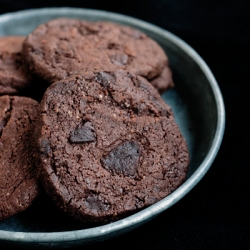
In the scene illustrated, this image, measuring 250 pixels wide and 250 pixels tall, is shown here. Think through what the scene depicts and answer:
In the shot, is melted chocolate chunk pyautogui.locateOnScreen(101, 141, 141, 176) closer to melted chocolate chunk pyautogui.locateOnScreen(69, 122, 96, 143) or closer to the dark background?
melted chocolate chunk pyautogui.locateOnScreen(69, 122, 96, 143)

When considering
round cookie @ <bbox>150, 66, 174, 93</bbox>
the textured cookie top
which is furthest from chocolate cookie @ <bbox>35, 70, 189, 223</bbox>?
round cookie @ <bbox>150, 66, 174, 93</bbox>

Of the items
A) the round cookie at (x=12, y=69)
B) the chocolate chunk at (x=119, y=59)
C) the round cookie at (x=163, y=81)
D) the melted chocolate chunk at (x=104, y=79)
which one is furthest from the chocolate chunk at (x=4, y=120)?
the round cookie at (x=163, y=81)

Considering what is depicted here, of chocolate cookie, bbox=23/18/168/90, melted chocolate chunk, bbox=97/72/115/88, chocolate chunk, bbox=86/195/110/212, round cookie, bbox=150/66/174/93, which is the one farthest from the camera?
round cookie, bbox=150/66/174/93

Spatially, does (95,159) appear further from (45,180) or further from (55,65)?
(55,65)

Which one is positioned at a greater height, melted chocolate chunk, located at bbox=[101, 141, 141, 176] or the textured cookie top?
the textured cookie top

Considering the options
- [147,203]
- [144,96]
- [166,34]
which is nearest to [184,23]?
[166,34]

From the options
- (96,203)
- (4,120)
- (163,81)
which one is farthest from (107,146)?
(163,81)
